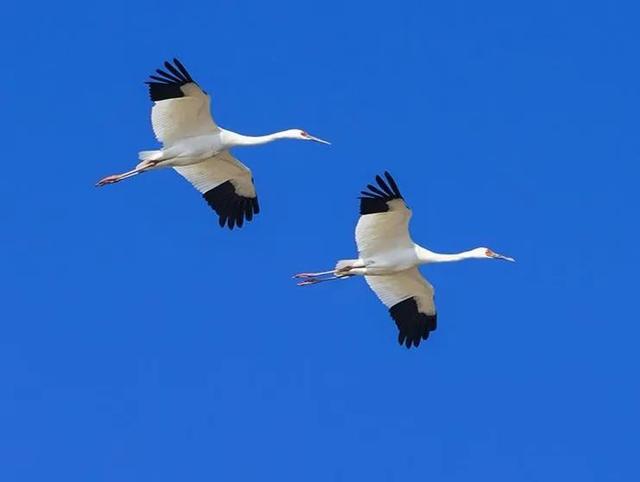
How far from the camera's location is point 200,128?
44906mm

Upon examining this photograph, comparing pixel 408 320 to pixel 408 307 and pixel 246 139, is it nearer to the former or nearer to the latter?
pixel 408 307

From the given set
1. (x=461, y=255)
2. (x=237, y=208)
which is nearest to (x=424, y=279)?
(x=461, y=255)

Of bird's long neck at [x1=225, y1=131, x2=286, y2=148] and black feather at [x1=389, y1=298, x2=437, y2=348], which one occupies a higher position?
bird's long neck at [x1=225, y1=131, x2=286, y2=148]

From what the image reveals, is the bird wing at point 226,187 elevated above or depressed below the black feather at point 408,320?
above

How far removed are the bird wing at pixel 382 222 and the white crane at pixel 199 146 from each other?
3.25 m

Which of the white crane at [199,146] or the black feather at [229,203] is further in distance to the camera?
the black feather at [229,203]

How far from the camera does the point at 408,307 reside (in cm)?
4494

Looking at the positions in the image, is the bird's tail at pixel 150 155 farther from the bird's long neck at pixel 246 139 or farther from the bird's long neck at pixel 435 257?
the bird's long neck at pixel 435 257

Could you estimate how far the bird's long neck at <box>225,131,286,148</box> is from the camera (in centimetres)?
4522

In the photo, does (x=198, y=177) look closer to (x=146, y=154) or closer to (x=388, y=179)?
(x=146, y=154)

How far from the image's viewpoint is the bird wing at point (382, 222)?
4297cm

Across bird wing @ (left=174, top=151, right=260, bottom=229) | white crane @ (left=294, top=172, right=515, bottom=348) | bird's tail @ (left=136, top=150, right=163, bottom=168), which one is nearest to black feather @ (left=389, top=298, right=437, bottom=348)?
white crane @ (left=294, top=172, right=515, bottom=348)

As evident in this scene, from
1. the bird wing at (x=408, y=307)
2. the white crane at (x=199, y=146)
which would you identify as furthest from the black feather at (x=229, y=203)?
the bird wing at (x=408, y=307)

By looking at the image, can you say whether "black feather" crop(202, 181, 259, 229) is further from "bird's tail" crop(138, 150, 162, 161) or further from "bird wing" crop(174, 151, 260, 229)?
"bird's tail" crop(138, 150, 162, 161)
